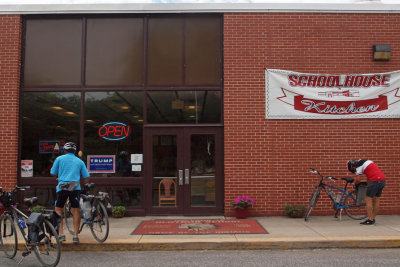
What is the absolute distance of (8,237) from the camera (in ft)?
18.7

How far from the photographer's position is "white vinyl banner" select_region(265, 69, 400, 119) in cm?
873

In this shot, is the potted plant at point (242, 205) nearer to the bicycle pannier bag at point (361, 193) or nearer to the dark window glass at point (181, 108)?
the dark window glass at point (181, 108)

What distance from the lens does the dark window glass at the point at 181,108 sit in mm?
8891

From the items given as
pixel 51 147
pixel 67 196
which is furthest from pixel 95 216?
pixel 51 147

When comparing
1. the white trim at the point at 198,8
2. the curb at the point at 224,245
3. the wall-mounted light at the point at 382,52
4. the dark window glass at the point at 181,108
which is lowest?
the curb at the point at 224,245

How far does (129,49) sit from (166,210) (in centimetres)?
424

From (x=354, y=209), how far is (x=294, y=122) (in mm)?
2548

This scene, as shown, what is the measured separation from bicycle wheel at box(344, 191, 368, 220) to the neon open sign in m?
5.63

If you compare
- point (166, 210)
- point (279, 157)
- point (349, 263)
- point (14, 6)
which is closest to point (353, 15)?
point (279, 157)

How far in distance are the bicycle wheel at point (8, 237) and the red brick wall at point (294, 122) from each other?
4.74 metres

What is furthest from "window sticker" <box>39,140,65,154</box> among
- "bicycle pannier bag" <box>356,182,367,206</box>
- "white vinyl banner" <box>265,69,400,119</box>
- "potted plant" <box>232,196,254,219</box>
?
"bicycle pannier bag" <box>356,182,367,206</box>

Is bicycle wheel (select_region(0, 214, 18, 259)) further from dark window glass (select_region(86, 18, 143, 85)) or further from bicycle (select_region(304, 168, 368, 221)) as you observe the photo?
bicycle (select_region(304, 168, 368, 221))

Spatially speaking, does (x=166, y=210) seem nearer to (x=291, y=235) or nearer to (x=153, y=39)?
(x=291, y=235)

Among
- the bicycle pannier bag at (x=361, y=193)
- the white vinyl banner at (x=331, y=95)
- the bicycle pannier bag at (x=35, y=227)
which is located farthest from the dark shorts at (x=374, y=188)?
the bicycle pannier bag at (x=35, y=227)
